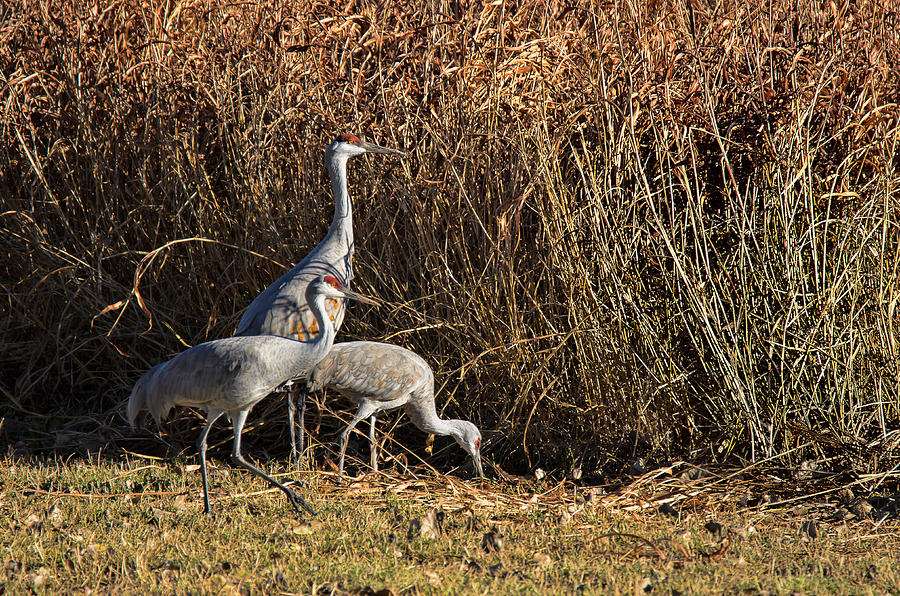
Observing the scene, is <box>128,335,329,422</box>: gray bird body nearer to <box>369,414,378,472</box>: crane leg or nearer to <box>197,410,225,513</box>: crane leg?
<box>197,410,225,513</box>: crane leg

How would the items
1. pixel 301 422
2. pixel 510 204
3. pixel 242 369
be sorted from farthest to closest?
pixel 301 422
pixel 510 204
pixel 242 369

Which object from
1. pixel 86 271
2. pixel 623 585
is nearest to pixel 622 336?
pixel 623 585

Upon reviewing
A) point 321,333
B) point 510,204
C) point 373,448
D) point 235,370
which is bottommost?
point 373,448

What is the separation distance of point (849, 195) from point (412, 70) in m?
2.48

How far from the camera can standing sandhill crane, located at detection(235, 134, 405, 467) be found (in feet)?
15.6

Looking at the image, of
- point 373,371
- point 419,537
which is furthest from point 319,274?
point 419,537

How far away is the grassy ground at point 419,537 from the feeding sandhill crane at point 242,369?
335 mm

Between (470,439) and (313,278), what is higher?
(313,278)

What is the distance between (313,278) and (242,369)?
818 mm

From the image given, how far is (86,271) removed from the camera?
566 centimetres

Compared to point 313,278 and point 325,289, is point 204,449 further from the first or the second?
point 313,278

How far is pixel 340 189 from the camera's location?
4.91m


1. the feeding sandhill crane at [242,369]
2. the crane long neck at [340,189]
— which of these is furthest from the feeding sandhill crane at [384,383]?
the crane long neck at [340,189]

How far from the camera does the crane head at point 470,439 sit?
4.80 m
